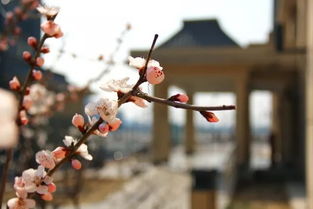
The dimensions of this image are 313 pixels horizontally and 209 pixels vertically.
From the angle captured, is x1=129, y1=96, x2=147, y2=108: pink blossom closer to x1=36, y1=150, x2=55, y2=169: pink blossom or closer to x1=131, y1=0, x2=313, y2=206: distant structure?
x1=36, y1=150, x2=55, y2=169: pink blossom

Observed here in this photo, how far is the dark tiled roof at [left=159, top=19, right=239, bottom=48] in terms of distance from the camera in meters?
13.6

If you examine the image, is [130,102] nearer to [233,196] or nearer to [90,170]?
[233,196]

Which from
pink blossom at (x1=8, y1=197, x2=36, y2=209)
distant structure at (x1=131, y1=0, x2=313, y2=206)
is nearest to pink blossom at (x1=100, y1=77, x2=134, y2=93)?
pink blossom at (x1=8, y1=197, x2=36, y2=209)

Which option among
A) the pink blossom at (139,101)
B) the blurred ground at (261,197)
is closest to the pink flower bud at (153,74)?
the pink blossom at (139,101)

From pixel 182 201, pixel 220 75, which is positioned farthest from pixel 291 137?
pixel 182 201

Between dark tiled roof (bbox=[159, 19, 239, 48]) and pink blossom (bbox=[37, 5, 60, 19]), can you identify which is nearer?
pink blossom (bbox=[37, 5, 60, 19])

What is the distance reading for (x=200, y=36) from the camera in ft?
46.7

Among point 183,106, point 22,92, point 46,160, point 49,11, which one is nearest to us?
point 183,106

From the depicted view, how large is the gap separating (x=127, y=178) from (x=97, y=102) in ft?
34.3

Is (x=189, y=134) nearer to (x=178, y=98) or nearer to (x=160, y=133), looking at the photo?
(x=160, y=133)

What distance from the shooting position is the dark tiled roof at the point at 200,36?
13555 millimetres

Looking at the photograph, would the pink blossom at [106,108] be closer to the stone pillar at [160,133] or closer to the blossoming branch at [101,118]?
the blossoming branch at [101,118]

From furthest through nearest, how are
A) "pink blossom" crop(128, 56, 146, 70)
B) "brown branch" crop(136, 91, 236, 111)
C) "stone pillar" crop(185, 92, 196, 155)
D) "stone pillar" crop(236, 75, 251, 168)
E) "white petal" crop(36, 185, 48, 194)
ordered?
1. "stone pillar" crop(185, 92, 196, 155)
2. "stone pillar" crop(236, 75, 251, 168)
3. "white petal" crop(36, 185, 48, 194)
4. "pink blossom" crop(128, 56, 146, 70)
5. "brown branch" crop(136, 91, 236, 111)

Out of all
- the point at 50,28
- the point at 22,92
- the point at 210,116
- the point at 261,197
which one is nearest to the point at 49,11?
the point at 50,28
